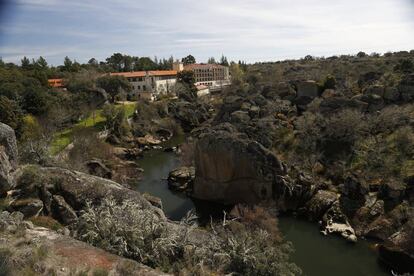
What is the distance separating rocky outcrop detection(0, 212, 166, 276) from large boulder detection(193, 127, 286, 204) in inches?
612

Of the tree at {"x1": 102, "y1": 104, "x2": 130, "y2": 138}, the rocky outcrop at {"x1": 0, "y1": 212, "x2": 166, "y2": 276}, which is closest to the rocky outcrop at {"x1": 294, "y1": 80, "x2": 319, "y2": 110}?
the tree at {"x1": 102, "y1": 104, "x2": 130, "y2": 138}

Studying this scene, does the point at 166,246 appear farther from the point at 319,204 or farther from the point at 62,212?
the point at 319,204

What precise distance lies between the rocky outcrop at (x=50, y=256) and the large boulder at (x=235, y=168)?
1556 centimetres

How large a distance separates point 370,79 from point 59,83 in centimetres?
4625

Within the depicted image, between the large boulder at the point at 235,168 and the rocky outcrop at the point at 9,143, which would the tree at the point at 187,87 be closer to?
the large boulder at the point at 235,168

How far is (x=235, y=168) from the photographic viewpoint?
25.1 m

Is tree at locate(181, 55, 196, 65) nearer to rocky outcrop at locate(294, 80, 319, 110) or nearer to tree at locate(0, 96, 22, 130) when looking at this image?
rocky outcrop at locate(294, 80, 319, 110)

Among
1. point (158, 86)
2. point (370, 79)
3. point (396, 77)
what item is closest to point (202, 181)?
point (396, 77)

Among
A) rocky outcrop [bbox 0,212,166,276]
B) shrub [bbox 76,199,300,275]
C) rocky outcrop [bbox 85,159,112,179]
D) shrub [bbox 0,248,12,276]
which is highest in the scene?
shrub [bbox 0,248,12,276]

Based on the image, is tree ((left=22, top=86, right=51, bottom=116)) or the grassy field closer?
the grassy field

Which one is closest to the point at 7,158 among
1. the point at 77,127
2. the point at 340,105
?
the point at 77,127

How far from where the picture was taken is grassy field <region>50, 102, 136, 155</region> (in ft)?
107

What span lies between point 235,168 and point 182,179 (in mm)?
6353

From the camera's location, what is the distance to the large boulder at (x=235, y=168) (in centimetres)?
2448
